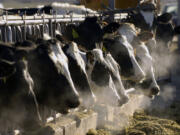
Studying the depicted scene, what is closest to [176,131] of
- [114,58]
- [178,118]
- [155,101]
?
[178,118]

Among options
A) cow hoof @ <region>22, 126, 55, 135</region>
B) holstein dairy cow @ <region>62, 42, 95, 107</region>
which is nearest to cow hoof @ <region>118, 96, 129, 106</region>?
holstein dairy cow @ <region>62, 42, 95, 107</region>

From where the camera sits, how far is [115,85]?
6.61 metres

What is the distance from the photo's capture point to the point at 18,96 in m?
4.73

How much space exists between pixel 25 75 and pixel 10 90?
255 millimetres

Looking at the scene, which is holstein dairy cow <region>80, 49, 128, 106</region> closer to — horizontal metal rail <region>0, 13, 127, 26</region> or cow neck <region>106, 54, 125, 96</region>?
cow neck <region>106, 54, 125, 96</region>

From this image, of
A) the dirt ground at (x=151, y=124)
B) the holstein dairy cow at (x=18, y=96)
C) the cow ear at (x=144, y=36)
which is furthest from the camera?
the cow ear at (x=144, y=36)

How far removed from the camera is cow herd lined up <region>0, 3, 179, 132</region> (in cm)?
478

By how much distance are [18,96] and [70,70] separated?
1215mm

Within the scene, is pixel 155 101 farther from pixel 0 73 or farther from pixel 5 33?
pixel 0 73

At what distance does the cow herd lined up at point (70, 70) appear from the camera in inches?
188

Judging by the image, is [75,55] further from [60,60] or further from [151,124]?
[151,124]

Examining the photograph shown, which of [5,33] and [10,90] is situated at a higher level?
[5,33]

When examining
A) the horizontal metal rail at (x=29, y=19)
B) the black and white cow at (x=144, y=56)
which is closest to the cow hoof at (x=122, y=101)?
the black and white cow at (x=144, y=56)

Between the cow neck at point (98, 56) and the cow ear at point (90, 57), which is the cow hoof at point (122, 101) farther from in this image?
the cow ear at point (90, 57)
